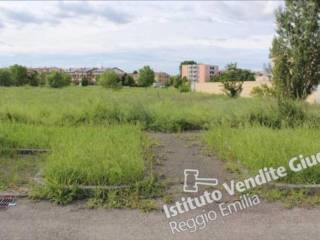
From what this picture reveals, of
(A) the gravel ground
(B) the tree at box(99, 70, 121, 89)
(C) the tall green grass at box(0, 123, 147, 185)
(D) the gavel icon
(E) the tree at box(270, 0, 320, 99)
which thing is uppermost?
(E) the tree at box(270, 0, 320, 99)

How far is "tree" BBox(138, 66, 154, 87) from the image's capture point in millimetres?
63406

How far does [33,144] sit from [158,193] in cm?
348

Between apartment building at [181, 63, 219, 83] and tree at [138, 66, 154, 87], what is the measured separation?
1301 centimetres

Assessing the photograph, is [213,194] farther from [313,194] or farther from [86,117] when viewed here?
[86,117]

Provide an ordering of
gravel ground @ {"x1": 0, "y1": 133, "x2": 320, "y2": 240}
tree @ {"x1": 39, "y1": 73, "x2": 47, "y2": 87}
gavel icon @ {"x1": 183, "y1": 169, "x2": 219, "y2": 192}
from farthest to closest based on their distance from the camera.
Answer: tree @ {"x1": 39, "y1": 73, "x2": 47, "y2": 87} → gavel icon @ {"x1": 183, "y1": 169, "x2": 219, "y2": 192} → gravel ground @ {"x1": 0, "y1": 133, "x2": 320, "y2": 240}

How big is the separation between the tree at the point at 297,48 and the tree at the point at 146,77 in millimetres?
44051

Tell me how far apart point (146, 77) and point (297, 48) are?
1779 inches

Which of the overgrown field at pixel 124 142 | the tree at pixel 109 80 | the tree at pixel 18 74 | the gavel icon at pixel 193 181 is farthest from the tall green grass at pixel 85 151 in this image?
the tree at pixel 18 74

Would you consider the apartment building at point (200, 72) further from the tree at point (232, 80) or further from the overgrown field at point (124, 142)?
the overgrown field at point (124, 142)

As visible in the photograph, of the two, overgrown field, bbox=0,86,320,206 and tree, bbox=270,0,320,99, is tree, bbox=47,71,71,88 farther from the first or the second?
overgrown field, bbox=0,86,320,206

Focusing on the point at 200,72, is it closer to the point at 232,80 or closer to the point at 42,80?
the point at 42,80

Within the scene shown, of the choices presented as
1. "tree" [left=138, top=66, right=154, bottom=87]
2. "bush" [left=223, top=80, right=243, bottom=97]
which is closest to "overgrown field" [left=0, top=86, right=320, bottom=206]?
"bush" [left=223, top=80, right=243, bottom=97]

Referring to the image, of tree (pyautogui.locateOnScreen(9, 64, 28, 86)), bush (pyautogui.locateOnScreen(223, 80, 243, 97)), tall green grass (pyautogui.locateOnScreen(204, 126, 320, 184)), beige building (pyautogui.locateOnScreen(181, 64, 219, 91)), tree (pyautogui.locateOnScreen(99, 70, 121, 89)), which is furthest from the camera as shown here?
beige building (pyautogui.locateOnScreen(181, 64, 219, 91))

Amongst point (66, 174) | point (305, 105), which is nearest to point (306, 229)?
point (66, 174)
